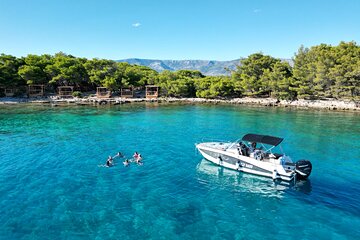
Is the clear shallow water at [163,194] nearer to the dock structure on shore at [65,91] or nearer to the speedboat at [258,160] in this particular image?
the speedboat at [258,160]

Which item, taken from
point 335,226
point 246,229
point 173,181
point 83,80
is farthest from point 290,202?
point 83,80

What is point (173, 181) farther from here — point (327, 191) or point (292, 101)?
point (292, 101)

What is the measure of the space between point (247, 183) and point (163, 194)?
22.9 ft

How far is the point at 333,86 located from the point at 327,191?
57.6 metres

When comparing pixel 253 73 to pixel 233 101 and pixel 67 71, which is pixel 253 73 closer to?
pixel 233 101

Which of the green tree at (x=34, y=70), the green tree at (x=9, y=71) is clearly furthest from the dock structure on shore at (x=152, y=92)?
the green tree at (x=9, y=71)

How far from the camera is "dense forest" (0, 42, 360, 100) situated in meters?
66.8

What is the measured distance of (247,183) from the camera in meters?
20.0

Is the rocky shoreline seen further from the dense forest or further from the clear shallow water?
the clear shallow water

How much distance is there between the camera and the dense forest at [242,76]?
66.8 metres

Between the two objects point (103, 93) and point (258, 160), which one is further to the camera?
point (103, 93)

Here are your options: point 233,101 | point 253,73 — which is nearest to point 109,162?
point 233,101

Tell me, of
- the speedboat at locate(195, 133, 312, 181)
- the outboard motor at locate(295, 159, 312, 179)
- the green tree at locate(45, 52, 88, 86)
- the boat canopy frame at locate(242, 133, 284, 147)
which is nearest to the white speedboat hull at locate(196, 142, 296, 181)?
the speedboat at locate(195, 133, 312, 181)

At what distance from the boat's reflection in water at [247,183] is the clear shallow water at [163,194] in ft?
0.26
